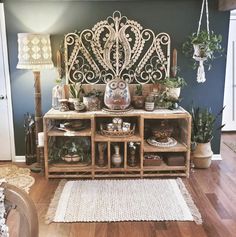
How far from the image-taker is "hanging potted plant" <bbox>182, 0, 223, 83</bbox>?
3346 millimetres

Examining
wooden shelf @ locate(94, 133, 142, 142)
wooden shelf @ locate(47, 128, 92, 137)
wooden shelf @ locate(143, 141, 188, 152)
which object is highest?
wooden shelf @ locate(47, 128, 92, 137)

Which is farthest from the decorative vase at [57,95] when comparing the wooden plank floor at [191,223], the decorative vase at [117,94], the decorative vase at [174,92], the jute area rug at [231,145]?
the jute area rug at [231,145]

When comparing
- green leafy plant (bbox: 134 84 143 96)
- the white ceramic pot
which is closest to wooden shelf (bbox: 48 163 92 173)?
green leafy plant (bbox: 134 84 143 96)

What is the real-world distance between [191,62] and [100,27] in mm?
1167

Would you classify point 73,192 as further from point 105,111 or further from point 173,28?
point 173,28

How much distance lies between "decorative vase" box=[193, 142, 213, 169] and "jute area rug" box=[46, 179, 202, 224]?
0.50m

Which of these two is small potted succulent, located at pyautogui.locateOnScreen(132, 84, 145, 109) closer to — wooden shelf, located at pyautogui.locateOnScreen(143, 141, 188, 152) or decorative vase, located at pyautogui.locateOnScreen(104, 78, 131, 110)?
decorative vase, located at pyautogui.locateOnScreen(104, 78, 131, 110)

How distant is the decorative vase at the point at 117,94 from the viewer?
11.2 ft

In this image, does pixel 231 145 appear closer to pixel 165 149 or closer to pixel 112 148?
pixel 165 149

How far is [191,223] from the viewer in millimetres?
2541

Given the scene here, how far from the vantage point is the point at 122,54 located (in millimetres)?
3648

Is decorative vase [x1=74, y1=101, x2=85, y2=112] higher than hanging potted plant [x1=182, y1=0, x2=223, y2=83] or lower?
lower

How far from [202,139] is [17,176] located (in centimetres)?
221

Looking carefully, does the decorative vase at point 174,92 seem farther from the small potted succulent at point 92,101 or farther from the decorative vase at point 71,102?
the decorative vase at point 71,102
